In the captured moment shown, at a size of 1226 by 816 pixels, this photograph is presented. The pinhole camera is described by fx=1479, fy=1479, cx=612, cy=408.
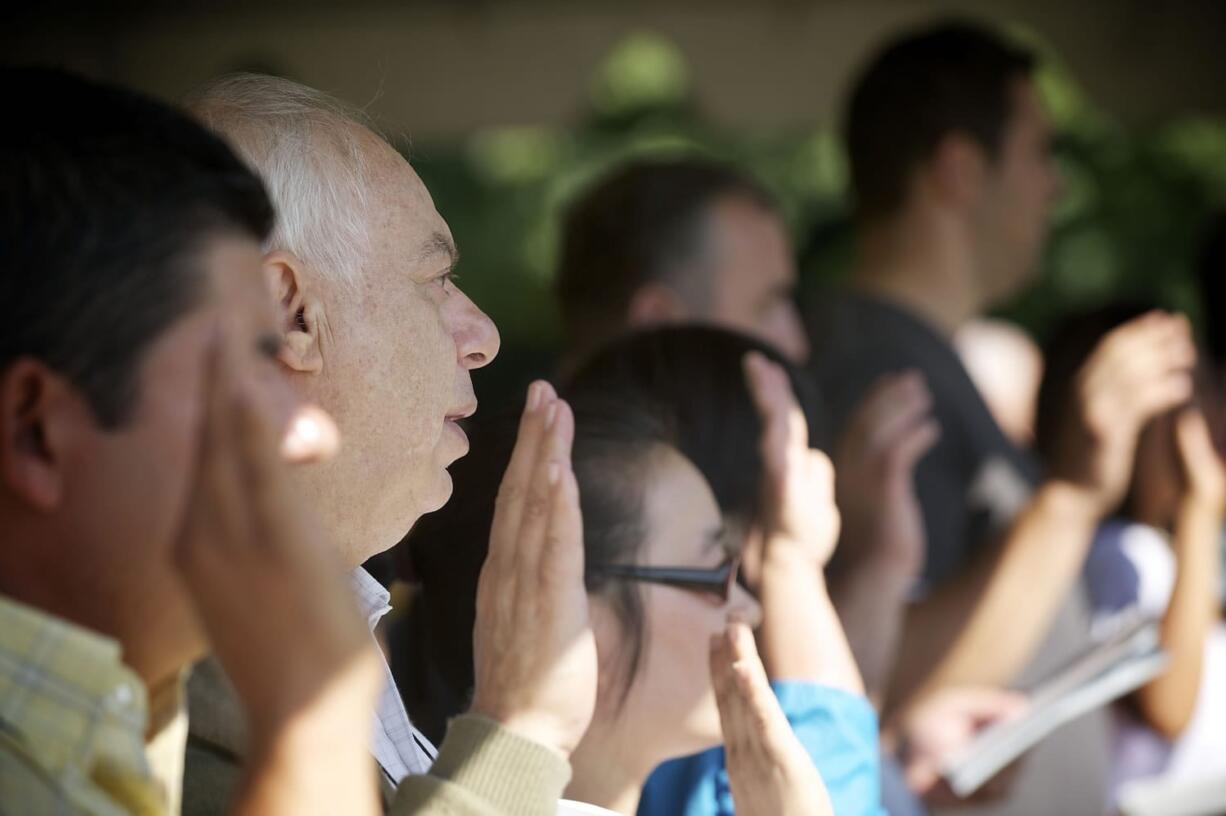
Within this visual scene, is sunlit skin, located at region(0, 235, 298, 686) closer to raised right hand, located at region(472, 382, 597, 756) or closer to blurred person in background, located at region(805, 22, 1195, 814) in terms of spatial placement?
raised right hand, located at region(472, 382, 597, 756)

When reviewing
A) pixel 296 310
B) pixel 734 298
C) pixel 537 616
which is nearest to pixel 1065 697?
pixel 734 298

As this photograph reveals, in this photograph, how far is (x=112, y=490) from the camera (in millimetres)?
729

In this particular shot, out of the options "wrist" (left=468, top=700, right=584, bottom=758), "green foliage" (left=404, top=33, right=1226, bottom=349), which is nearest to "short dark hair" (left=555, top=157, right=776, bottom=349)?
"wrist" (left=468, top=700, right=584, bottom=758)

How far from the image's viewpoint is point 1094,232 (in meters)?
6.45

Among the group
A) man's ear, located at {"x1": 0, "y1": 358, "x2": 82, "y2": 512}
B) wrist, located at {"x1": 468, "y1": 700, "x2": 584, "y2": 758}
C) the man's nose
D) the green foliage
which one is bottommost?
the green foliage

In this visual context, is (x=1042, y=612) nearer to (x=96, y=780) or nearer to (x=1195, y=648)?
(x=1195, y=648)

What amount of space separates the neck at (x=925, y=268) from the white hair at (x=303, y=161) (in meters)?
1.74

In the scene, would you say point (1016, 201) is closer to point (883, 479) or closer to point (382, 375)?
point (883, 479)

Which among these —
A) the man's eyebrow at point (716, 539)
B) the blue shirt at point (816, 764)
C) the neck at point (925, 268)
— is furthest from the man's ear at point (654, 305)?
the blue shirt at point (816, 764)

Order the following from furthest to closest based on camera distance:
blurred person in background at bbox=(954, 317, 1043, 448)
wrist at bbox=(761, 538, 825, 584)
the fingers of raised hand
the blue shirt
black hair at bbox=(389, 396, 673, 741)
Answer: blurred person in background at bbox=(954, 317, 1043, 448)
wrist at bbox=(761, 538, 825, 584)
the blue shirt
black hair at bbox=(389, 396, 673, 741)
the fingers of raised hand

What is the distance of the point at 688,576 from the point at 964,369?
4.65ft

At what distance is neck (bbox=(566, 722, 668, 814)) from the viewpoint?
1.21 meters

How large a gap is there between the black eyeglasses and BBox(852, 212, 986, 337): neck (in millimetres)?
1467

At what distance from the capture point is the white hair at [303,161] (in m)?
1.09
